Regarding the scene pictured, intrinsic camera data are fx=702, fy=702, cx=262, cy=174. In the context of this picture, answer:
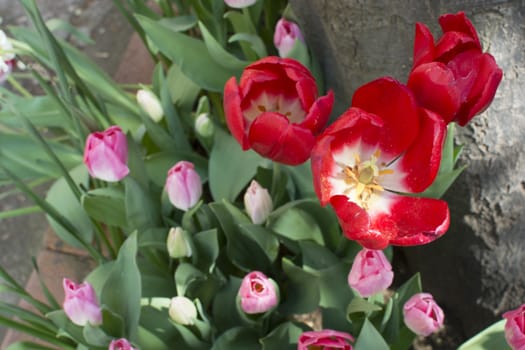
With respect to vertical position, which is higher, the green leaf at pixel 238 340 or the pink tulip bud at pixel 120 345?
the pink tulip bud at pixel 120 345

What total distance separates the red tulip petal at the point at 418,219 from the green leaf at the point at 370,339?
0.15m

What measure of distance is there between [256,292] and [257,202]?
0.13m

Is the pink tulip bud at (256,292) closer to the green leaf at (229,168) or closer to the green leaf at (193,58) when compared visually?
the green leaf at (229,168)

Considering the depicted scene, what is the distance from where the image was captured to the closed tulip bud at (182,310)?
0.86 metres

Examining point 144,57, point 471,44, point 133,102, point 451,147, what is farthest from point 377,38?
point 144,57

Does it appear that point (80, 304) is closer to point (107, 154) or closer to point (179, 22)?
point (107, 154)

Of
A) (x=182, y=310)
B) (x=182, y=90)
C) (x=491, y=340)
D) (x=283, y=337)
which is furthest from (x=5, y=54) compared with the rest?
(x=491, y=340)

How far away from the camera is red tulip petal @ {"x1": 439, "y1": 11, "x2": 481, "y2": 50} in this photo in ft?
2.06

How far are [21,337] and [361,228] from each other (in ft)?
3.18

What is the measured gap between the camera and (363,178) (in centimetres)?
75

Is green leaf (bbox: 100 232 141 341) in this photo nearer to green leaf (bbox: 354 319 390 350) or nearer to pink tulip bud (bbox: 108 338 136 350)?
pink tulip bud (bbox: 108 338 136 350)

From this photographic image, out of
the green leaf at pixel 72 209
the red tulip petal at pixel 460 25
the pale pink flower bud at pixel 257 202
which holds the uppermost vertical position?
the red tulip petal at pixel 460 25

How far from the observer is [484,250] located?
3.61 feet

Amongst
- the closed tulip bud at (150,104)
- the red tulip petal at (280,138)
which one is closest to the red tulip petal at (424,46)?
the red tulip petal at (280,138)
